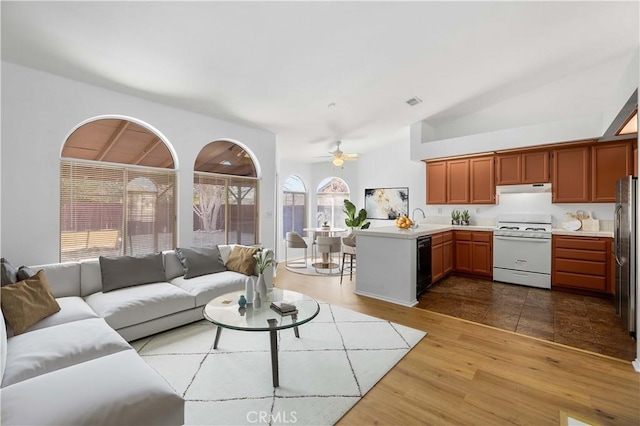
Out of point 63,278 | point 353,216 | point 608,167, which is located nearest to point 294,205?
point 353,216

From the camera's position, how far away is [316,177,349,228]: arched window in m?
8.15

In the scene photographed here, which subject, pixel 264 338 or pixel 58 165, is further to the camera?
pixel 58 165

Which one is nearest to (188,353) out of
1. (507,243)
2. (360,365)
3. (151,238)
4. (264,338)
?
(264,338)

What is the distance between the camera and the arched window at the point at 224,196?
4.70 meters

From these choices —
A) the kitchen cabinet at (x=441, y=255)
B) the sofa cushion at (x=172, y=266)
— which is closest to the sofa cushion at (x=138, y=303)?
the sofa cushion at (x=172, y=266)

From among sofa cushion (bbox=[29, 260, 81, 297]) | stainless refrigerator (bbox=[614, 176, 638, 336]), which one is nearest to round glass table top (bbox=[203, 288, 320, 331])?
sofa cushion (bbox=[29, 260, 81, 297])

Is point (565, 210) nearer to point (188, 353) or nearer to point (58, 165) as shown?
point (188, 353)

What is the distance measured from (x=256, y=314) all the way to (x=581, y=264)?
485 centimetres

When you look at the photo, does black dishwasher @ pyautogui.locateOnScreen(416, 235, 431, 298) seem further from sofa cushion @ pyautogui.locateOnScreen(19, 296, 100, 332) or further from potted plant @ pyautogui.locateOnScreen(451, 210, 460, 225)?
sofa cushion @ pyautogui.locateOnScreen(19, 296, 100, 332)

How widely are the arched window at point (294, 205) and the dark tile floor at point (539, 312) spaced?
4060mm

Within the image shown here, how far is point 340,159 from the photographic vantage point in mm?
5684

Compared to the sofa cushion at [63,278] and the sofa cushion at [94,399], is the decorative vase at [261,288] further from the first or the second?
the sofa cushion at [63,278]

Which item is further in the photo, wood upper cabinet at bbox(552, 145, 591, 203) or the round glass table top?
wood upper cabinet at bbox(552, 145, 591, 203)

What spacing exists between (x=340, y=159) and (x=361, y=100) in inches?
55.2
